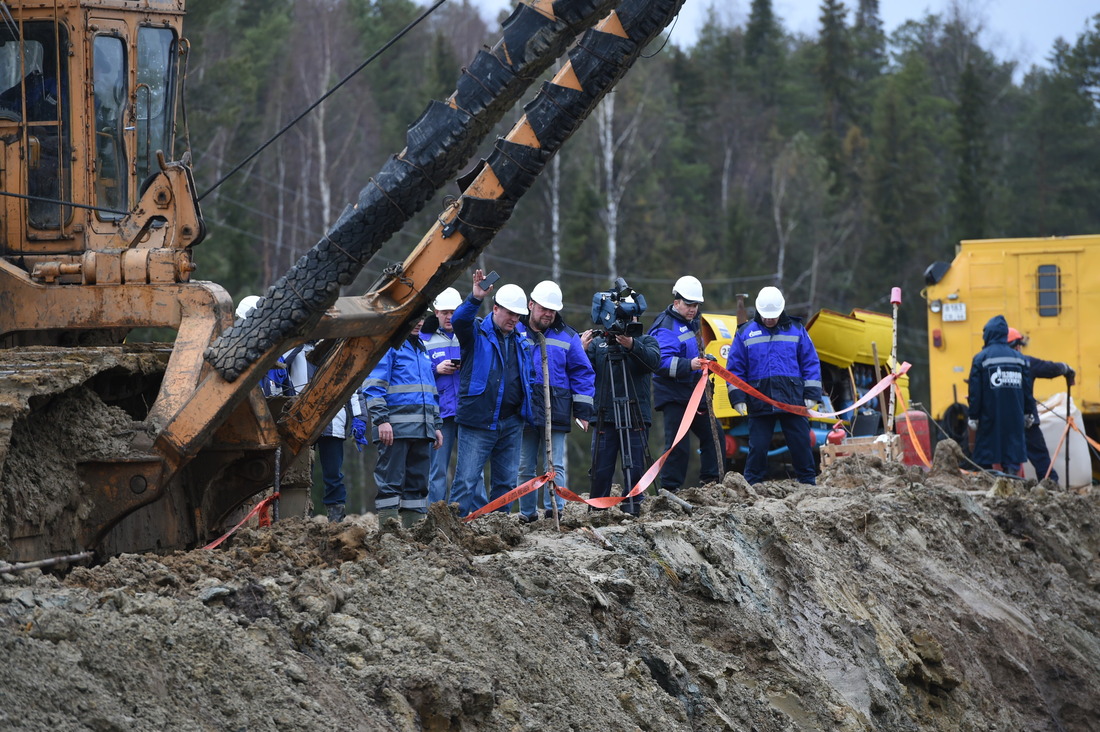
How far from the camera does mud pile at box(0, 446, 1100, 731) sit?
478cm

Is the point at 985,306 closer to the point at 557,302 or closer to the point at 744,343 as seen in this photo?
the point at 744,343

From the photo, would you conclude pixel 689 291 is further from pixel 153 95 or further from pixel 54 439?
pixel 54 439

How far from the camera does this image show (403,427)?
9719 mm

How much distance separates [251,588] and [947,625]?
5.61 m

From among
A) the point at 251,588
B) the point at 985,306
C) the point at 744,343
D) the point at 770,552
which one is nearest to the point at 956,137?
the point at 985,306

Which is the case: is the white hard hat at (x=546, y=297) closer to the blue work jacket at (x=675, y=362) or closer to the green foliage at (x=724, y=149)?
the blue work jacket at (x=675, y=362)

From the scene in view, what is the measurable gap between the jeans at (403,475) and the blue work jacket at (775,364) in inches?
114

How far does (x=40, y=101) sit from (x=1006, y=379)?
9.84 m

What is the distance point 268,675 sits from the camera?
4914 millimetres

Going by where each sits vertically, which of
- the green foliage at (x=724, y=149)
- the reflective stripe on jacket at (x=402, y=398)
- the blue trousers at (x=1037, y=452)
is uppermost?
the green foliage at (x=724, y=149)

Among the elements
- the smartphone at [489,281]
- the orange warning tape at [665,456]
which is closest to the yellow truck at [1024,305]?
the orange warning tape at [665,456]

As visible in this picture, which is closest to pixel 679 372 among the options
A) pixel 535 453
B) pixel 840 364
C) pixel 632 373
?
pixel 632 373

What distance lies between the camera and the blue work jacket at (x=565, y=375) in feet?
33.9

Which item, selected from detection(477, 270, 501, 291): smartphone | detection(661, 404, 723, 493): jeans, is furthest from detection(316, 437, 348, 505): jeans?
detection(477, 270, 501, 291): smartphone
